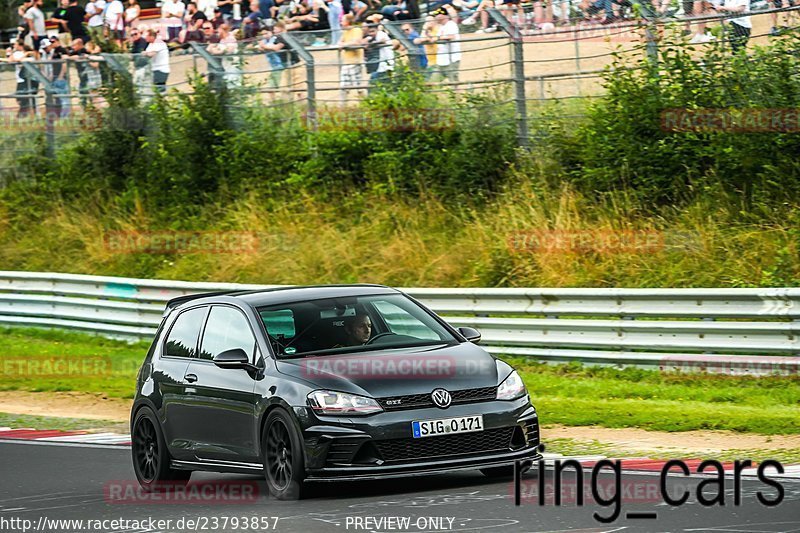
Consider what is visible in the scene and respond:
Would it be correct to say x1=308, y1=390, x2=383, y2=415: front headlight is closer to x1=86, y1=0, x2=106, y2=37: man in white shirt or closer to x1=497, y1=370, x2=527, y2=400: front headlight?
x1=497, y1=370, x2=527, y2=400: front headlight

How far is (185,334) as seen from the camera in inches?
431

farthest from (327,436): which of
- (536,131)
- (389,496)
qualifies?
(536,131)

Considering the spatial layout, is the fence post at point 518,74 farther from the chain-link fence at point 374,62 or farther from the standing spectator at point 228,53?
the standing spectator at point 228,53

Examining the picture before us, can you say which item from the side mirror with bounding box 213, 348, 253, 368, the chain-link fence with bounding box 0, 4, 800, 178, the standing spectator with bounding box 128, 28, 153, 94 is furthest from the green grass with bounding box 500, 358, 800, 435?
the standing spectator with bounding box 128, 28, 153, 94

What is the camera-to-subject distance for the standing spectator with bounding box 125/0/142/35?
2988 cm

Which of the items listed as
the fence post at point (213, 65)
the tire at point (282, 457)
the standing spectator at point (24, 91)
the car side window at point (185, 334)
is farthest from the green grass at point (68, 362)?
the tire at point (282, 457)

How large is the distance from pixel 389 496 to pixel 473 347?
4.42 feet

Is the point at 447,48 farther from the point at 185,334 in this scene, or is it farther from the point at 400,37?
the point at 185,334

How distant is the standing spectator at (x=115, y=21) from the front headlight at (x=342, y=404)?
21760mm

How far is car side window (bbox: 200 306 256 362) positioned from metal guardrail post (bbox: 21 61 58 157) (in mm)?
19981

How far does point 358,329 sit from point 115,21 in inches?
841

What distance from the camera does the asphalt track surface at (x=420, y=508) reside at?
791 cm

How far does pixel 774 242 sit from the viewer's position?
706 inches

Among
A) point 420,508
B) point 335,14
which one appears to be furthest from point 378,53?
point 420,508
